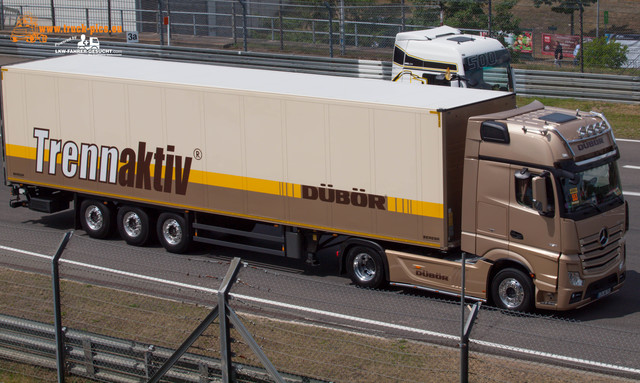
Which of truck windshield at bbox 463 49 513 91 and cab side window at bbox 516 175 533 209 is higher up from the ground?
truck windshield at bbox 463 49 513 91

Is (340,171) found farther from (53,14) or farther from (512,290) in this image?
(53,14)

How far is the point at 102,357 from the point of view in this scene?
9.14 meters

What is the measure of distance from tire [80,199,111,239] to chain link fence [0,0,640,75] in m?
13.4

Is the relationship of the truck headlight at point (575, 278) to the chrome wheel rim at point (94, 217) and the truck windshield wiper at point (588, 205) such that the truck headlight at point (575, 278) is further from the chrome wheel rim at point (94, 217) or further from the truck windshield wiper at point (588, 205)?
the chrome wheel rim at point (94, 217)

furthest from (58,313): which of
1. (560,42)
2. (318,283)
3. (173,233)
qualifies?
(560,42)

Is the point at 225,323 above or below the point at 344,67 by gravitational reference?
below

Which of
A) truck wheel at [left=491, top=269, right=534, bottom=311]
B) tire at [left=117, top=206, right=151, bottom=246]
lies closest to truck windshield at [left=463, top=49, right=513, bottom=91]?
tire at [left=117, top=206, right=151, bottom=246]

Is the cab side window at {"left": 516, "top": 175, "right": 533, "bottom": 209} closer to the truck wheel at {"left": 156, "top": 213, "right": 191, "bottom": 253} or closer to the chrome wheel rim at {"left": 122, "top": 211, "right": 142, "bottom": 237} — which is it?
the truck wheel at {"left": 156, "top": 213, "right": 191, "bottom": 253}

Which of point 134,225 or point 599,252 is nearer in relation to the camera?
point 599,252

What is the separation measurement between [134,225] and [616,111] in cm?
1504

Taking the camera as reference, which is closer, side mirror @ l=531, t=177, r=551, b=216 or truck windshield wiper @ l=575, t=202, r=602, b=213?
side mirror @ l=531, t=177, r=551, b=216

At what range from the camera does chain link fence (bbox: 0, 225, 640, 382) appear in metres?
8.79
